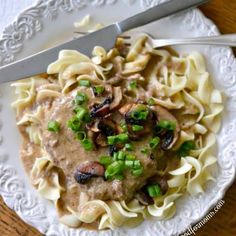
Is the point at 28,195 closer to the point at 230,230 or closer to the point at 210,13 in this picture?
the point at 230,230

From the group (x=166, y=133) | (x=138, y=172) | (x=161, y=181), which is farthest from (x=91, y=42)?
(x=161, y=181)

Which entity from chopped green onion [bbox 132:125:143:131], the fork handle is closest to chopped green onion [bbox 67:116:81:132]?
chopped green onion [bbox 132:125:143:131]

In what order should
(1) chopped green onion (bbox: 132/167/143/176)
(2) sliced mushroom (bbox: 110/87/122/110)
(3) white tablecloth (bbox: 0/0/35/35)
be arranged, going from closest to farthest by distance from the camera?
(1) chopped green onion (bbox: 132/167/143/176) → (2) sliced mushroom (bbox: 110/87/122/110) → (3) white tablecloth (bbox: 0/0/35/35)

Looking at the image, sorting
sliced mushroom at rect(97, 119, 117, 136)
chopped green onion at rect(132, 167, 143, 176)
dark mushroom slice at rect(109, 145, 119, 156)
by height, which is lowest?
chopped green onion at rect(132, 167, 143, 176)

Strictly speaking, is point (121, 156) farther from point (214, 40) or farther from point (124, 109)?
point (214, 40)

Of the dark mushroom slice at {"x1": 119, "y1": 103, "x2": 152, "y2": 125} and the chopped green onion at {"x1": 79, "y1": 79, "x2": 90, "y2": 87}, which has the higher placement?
the chopped green onion at {"x1": 79, "y1": 79, "x2": 90, "y2": 87}

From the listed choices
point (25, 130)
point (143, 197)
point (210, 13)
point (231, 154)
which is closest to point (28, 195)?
point (25, 130)

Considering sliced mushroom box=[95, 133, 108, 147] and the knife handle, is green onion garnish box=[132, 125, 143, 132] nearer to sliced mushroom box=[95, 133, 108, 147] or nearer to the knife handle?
sliced mushroom box=[95, 133, 108, 147]
